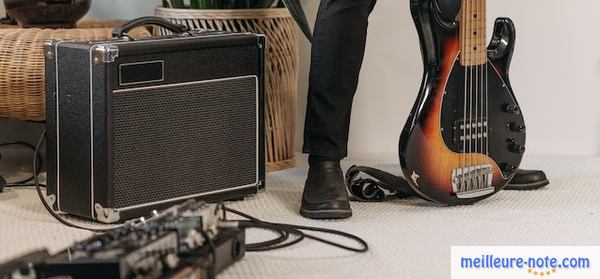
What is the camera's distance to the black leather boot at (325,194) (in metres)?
1.86

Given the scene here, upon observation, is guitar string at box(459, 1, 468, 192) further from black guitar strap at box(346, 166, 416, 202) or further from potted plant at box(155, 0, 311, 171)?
potted plant at box(155, 0, 311, 171)

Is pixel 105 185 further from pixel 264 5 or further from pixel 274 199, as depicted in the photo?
pixel 264 5

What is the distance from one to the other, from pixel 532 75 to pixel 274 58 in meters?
0.66

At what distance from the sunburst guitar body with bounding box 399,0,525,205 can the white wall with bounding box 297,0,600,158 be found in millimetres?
484

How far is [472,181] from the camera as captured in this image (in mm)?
1970

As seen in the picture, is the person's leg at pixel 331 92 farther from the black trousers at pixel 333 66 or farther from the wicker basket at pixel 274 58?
the wicker basket at pixel 274 58

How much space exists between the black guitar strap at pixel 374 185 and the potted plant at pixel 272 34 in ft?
1.16

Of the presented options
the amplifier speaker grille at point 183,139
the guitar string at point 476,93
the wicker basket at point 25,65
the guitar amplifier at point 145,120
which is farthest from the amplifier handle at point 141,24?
the guitar string at point 476,93

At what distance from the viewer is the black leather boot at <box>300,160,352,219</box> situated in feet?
6.11

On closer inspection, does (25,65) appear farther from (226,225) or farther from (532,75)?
(532,75)

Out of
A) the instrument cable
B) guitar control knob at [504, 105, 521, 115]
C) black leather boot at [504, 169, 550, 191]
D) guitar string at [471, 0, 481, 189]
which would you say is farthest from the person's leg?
black leather boot at [504, 169, 550, 191]

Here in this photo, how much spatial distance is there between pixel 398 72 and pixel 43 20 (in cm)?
87

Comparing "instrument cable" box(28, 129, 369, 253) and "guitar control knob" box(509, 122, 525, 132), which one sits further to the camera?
"guitar control knob" box(509, 122, 525, 132)

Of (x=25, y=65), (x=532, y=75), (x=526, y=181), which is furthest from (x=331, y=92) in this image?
(x=532, y=75)
